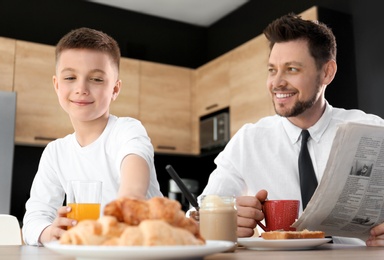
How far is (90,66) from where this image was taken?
59.6 inches

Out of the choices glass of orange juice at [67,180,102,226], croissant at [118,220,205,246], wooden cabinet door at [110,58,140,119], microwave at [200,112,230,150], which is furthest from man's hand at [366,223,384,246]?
wooden cabinet door at [110,58,140,119]

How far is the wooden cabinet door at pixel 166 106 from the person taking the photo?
14.8ft

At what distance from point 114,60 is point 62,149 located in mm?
339

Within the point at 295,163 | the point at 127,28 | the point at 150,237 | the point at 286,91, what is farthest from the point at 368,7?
the point at 150,237

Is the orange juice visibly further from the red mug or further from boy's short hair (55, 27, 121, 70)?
boy's short hair (55, 27, 121, 70)

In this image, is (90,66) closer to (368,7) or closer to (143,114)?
(368,7)

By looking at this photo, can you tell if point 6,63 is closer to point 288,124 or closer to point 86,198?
point 288,124

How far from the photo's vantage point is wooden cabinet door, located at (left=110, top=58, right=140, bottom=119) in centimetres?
434

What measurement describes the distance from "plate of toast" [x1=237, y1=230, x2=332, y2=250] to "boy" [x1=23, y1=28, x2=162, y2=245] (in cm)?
41

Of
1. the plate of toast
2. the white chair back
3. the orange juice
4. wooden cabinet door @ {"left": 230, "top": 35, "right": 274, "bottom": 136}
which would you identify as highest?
wooden cabinet door @ {"left": 230, "top": 35, "right": 274, "bottom": 136}

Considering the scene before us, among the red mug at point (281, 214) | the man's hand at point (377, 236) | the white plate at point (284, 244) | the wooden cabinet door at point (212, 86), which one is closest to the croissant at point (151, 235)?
the white plate at point (284, 244)

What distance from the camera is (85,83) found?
4.86ft

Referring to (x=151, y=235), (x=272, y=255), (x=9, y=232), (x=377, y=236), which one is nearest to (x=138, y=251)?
(x=151, y=235)

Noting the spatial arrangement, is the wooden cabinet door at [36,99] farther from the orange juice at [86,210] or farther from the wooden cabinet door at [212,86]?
the orange juice at [86,210]
